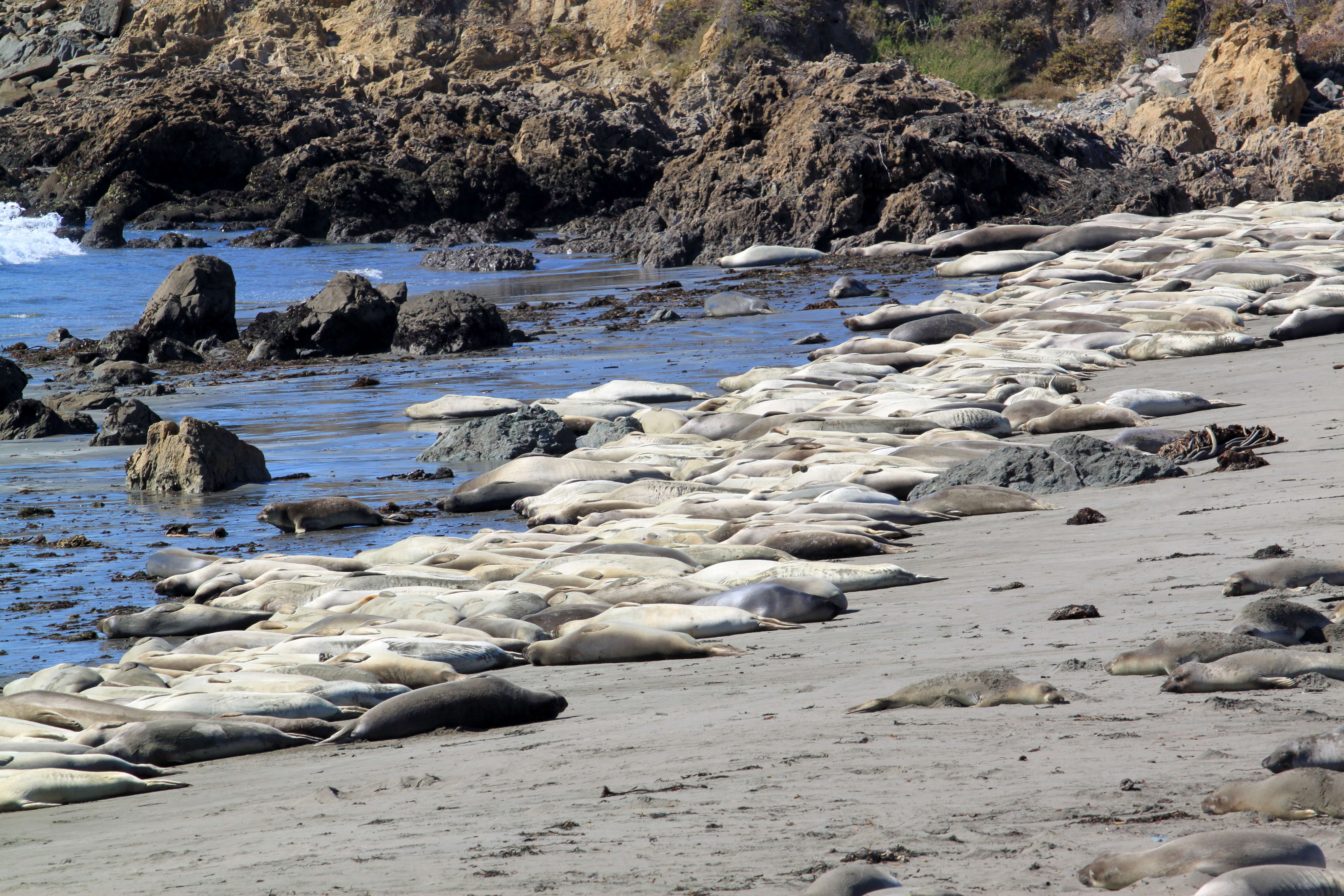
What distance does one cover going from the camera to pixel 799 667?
420 cm

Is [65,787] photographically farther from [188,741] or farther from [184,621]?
[184,621]

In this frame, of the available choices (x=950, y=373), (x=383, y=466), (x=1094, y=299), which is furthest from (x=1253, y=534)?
(x=1094, y=299)

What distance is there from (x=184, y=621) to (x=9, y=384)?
22.7ft

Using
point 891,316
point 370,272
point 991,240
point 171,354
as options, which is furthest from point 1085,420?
point 370,272

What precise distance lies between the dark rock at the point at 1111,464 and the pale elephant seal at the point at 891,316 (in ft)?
25.0

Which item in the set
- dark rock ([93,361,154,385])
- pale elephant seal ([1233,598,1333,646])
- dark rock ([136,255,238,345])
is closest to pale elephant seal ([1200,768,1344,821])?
pale elephant seal ([1233,598,1333,646])

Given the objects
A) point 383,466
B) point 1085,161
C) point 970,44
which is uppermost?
point 970,44

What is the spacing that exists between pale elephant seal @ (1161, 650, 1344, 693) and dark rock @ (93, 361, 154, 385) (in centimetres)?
1281

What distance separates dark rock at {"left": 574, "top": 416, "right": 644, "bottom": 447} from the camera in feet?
32.1

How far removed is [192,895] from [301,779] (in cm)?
107

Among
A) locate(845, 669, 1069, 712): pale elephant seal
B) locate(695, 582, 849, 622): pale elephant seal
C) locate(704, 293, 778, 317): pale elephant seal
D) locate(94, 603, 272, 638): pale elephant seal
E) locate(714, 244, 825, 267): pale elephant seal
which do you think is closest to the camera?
locate(845, 669, 1069, 712): pale elephant seal

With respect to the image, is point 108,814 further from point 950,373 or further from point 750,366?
point 750,366

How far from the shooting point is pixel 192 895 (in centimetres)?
230

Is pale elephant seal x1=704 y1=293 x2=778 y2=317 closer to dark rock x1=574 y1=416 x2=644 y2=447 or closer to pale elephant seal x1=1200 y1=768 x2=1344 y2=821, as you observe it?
dark rock x1=574 y1=416 x2=644 y2=447
